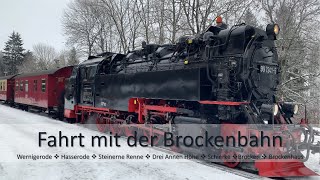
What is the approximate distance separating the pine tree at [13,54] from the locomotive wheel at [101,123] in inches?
2970

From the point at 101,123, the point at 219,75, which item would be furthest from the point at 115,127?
the point at 219,75

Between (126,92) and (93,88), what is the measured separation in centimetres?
302

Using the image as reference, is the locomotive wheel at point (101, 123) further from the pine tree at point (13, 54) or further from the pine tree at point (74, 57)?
the pine tree at point (13, 54)

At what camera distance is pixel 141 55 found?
11.8 meters

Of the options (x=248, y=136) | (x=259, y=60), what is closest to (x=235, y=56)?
(x=259, y=60)

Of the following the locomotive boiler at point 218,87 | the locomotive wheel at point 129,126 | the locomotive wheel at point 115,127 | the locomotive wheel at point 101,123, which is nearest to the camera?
the locomotive boiler at point 218,87

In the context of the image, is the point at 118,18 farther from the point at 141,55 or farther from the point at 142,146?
the point at 142,146

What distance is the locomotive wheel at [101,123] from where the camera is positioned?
13398mm

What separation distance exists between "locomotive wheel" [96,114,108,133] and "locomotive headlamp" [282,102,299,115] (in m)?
7.42

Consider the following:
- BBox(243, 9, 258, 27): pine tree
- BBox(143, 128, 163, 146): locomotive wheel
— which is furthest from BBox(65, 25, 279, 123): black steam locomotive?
BBox(243, 9, 258, 27): pine tree

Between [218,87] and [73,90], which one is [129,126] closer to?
[218,87]

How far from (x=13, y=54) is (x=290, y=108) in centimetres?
8568

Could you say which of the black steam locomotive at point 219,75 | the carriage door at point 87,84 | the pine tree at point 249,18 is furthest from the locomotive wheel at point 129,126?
the pine tree at point 249,18

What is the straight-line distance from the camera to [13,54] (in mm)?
82562
